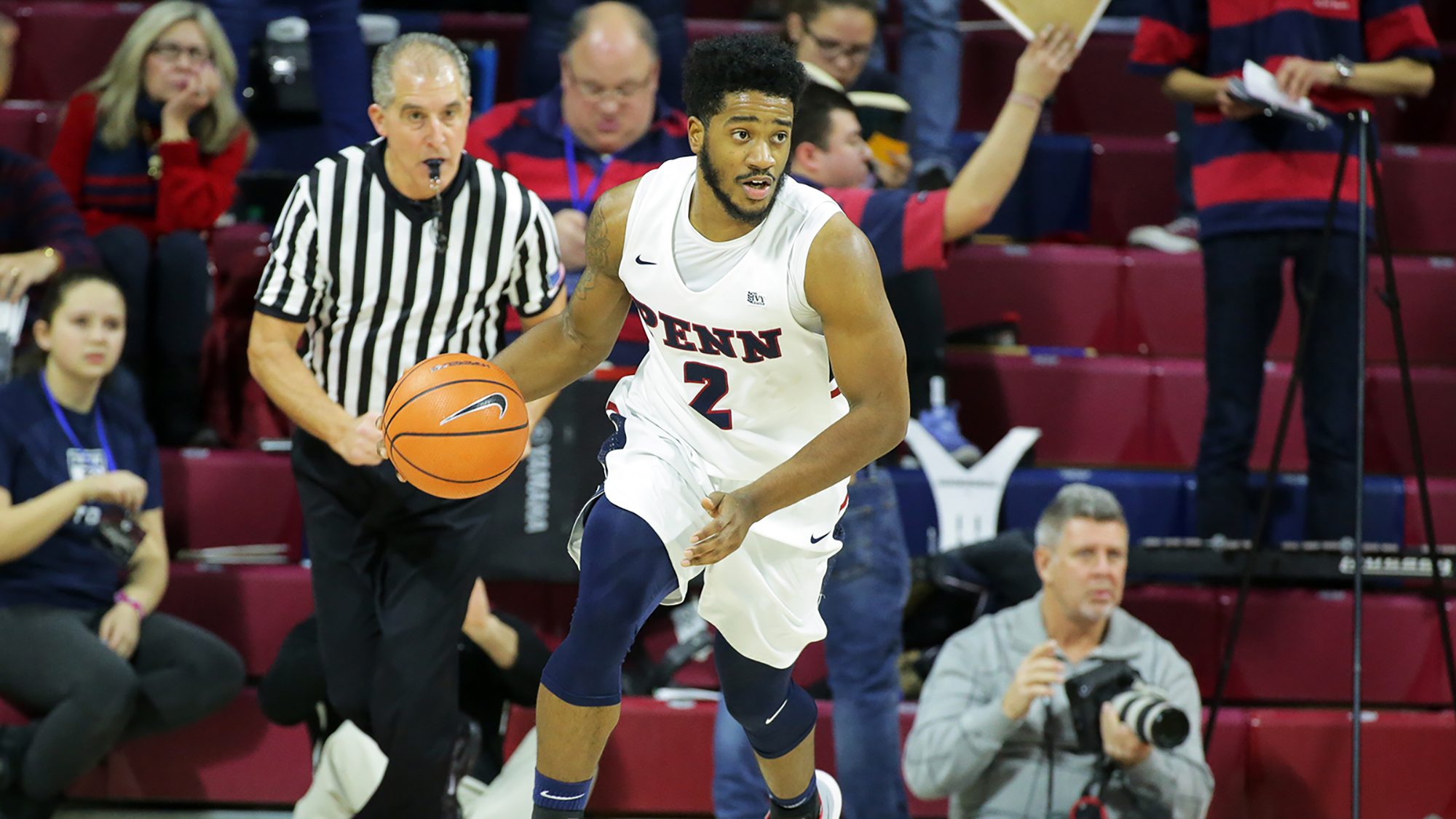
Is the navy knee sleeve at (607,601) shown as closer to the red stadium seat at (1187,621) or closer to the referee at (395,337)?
the referee at (395,337)

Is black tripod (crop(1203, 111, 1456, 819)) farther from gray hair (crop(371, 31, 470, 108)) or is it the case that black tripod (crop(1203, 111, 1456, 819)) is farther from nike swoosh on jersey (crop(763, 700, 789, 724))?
gray hair (crop(371, 31, 470, 108))

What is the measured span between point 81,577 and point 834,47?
2.68 meters

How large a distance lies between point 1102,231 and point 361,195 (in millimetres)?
3497

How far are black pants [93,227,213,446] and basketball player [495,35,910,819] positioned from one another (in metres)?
2.23

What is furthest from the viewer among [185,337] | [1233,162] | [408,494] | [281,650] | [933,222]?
[185,337]

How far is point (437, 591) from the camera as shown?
340 centimetres

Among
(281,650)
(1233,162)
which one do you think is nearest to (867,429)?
(281,650)

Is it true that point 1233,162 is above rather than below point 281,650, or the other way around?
above

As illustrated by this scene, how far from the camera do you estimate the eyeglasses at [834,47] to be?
4.67 meters

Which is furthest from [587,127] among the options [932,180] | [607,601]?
[607,601]

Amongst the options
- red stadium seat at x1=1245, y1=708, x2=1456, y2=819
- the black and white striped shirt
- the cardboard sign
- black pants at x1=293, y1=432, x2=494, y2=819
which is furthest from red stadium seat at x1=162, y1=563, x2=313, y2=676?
red stadium seat at x1=1245, y1=708, x2=1456, y2=819

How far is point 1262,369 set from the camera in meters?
4.44

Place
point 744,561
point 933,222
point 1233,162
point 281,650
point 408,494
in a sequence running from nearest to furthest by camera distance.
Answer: point 744,561, point 408,494, point 933,222, point 281,650, point 1233,162

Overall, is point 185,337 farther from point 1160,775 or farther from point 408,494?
point 1160,775
